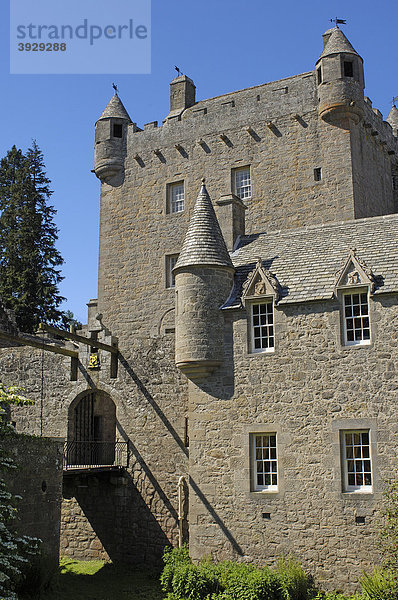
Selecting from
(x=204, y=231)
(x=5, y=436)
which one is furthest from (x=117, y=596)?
(x=204, y=231)

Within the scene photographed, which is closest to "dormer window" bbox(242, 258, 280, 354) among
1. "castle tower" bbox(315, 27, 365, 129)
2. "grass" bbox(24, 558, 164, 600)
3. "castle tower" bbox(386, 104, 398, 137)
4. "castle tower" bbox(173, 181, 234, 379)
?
"castle tower" bbox(173, 181, 234, 379)

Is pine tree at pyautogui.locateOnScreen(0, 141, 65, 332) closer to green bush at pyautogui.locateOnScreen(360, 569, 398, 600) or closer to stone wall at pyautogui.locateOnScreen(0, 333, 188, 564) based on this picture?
stone wall at pyautogui.locateOnScreen(0, 333, 188, 564)

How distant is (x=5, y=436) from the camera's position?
46.3 ft

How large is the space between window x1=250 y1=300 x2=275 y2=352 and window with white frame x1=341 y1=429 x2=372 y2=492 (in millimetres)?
2851

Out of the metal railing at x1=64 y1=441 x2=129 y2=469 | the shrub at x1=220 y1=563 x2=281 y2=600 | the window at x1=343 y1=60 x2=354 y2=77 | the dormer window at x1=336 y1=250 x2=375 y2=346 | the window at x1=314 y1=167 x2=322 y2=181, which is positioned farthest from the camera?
the window at x1=314 y1=167 x2=322 y2=181

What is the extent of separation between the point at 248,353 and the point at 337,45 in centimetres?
1273

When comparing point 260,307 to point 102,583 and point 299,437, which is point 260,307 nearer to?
point 299,437

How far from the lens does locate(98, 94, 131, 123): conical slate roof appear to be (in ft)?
94.9

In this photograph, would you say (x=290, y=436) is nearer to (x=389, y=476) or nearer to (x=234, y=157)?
(x=389, y=476)

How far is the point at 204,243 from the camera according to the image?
18.2 meters

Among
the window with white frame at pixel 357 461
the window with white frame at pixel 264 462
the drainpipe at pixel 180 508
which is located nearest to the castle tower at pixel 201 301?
the window with white frame at pixel 264 462

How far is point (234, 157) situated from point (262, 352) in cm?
1123

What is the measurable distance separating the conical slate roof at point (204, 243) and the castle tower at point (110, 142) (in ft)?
34.2

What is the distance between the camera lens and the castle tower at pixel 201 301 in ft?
56.8
